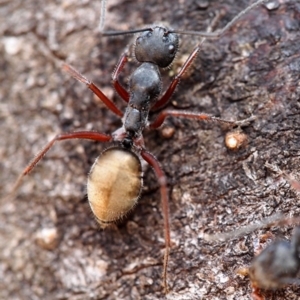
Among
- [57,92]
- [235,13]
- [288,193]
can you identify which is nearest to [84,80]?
[57,92]

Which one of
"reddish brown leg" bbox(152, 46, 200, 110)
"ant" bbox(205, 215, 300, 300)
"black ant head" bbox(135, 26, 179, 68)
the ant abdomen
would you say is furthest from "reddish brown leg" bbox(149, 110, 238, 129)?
"ant" bbox(205, 215, 300, 300)

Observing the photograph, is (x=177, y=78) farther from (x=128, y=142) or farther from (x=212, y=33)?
(x=128, y=142)

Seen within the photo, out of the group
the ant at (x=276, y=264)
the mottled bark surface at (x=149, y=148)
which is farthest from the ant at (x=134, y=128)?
the ant at (x=276, y=264)

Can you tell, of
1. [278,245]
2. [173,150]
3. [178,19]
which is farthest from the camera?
[178,19]

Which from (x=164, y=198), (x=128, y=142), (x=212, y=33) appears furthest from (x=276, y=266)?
(x=212, y=33)

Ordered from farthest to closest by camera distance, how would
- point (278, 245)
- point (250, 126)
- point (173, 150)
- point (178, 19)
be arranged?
1. point (178, 19)
2. point (173, 150)
3. point (250, 126)
4. point (278, 245)

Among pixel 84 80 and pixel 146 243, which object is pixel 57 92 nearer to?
pixel 84 80
